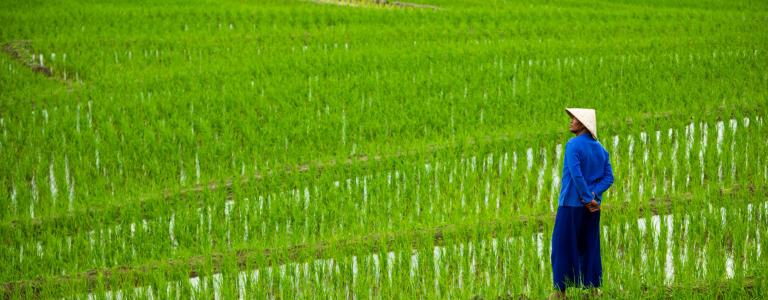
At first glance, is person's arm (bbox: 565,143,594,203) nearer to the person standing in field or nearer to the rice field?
the person standing in field

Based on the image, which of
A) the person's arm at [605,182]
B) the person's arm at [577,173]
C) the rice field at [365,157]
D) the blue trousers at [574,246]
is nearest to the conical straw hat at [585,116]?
the person's arm at [577,173]

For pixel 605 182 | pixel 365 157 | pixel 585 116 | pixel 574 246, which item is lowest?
pixel 365 157

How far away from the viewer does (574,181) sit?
4.11 m

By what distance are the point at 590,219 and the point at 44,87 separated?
7.41 meters

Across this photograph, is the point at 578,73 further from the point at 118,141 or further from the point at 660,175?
the point at 118,141

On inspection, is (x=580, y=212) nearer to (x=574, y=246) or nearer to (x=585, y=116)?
(x=574, y=246)

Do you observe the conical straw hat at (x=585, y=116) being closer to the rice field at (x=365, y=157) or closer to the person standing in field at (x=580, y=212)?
the person standing in field at (x=580, y=212)

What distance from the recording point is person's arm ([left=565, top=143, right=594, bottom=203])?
4.09 metres

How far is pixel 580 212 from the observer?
13.7 feet

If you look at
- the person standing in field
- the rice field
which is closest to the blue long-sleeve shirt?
the person standing in field

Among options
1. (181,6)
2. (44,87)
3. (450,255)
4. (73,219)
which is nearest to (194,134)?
(73,219)

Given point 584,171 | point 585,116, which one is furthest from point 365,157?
point 585,116

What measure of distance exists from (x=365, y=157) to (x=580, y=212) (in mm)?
3181

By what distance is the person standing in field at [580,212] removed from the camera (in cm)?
412
